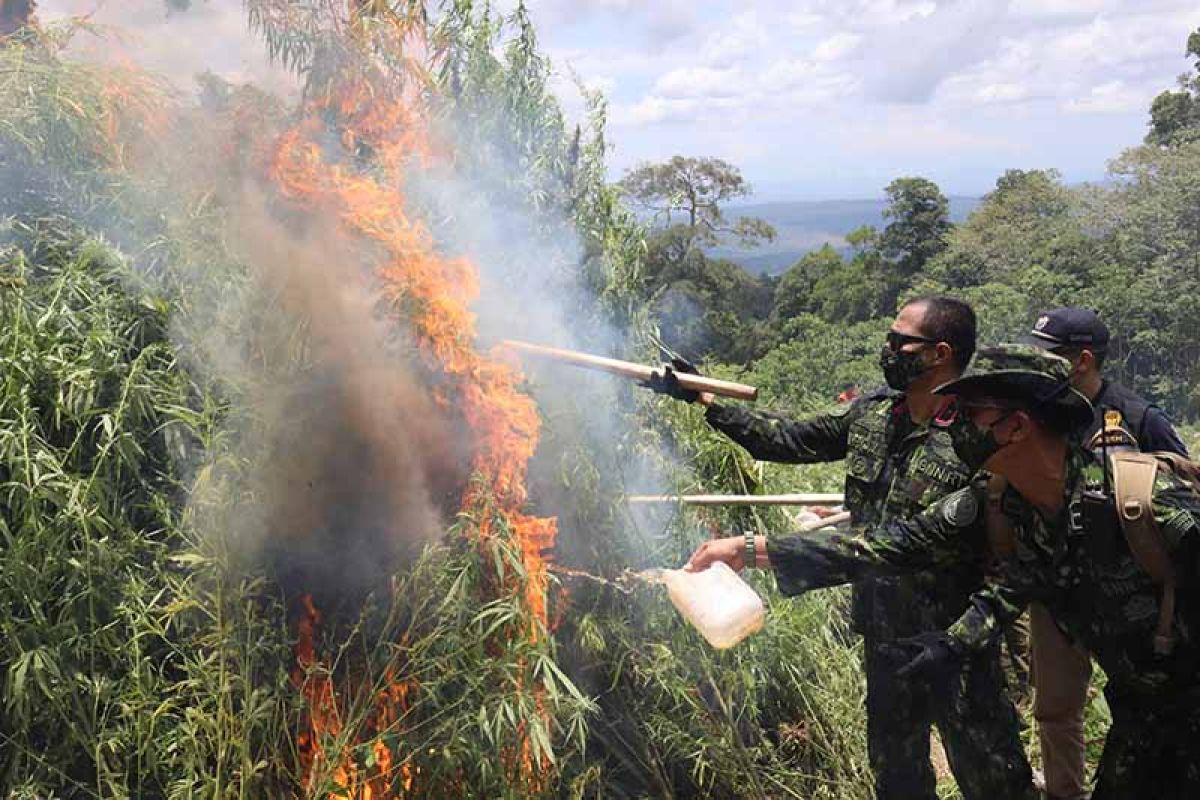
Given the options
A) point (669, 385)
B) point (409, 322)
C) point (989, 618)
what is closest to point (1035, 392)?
point (989, 618)

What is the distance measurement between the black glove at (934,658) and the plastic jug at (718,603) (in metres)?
0.48

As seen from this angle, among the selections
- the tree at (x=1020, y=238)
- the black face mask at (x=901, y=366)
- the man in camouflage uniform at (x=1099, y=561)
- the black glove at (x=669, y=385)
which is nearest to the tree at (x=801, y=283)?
the tree at (x=1020, y=238)

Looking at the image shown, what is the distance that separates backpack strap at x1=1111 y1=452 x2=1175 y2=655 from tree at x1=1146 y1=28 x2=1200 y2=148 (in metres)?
30.8

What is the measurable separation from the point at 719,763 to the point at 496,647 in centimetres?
106

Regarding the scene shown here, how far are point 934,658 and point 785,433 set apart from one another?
116 centimetres

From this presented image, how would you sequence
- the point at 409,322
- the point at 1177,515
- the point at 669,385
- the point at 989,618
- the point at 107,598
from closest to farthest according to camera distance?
1. the point at 1177,515
2. the point at 989,618
3. the point at 107,598
4. the point at 409,322
5. the point at 669,385

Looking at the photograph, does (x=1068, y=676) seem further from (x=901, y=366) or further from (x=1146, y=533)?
(x=1146, y=533)

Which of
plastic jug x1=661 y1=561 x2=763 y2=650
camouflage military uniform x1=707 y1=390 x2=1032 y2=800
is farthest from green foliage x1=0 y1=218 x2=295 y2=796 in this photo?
camouflage military uniform x1=707 y1=390 x2=1032 y2=800

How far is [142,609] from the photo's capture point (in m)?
2.95

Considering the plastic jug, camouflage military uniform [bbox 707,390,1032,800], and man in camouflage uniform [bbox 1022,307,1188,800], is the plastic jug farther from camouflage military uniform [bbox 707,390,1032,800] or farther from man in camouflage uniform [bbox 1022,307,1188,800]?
man in camouflage uniform [bbox 1022,307,1188,800]

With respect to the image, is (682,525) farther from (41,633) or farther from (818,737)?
(41,633)

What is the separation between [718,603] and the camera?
289 cm

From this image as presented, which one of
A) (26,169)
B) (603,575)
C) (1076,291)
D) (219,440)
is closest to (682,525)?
(603,575)

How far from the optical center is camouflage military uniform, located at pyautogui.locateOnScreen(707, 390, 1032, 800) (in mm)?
3088
